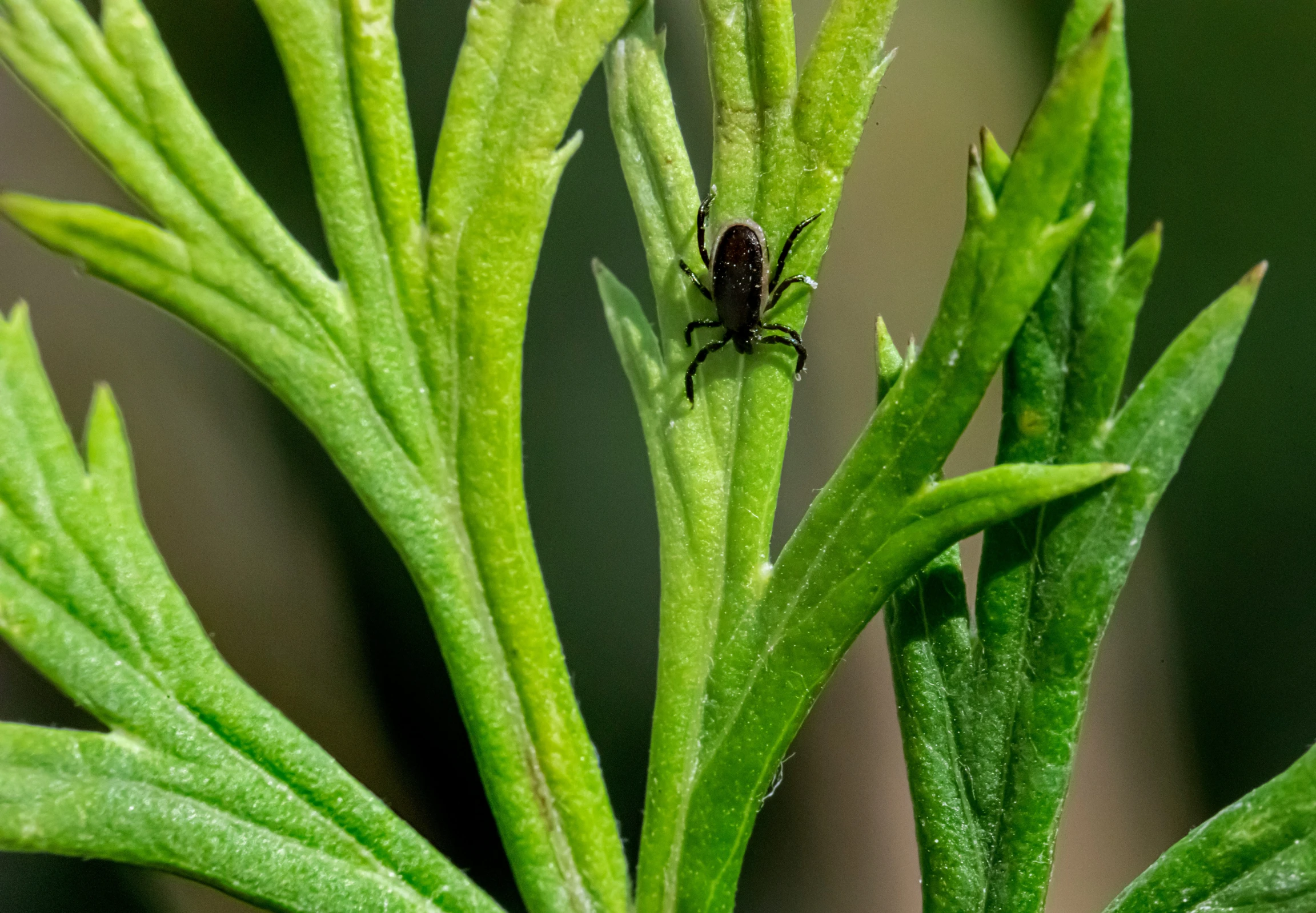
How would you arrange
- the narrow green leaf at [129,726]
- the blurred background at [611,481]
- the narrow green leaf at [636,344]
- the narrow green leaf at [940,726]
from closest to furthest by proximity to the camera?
the narrow green leaf at [129,726] → the narrow green leaf at [940,726] → the narrow green leaf at [636,344] → the blurred background at [611,481]

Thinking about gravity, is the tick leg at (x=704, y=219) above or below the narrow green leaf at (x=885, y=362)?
above

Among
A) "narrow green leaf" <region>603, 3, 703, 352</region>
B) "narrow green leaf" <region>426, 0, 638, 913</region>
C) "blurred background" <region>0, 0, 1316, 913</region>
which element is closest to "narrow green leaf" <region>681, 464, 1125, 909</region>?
"narrow green leaf" <region>426, 0, 638, 913</region>

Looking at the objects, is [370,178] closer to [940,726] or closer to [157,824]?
[157,824]

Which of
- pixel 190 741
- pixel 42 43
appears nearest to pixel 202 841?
pixel 190 741

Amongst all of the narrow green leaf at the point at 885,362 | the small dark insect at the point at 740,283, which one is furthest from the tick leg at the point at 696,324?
the narrow green leaf at the point at 885,362

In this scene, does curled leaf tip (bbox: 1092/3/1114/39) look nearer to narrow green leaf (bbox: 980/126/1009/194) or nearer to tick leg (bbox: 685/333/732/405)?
narrow green leaf (bbox: 980/126/1009/194)

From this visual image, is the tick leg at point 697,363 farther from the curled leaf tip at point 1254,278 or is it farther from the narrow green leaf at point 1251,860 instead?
the narrow green leaf at point 1251,860

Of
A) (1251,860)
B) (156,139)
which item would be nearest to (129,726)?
(156,139)
